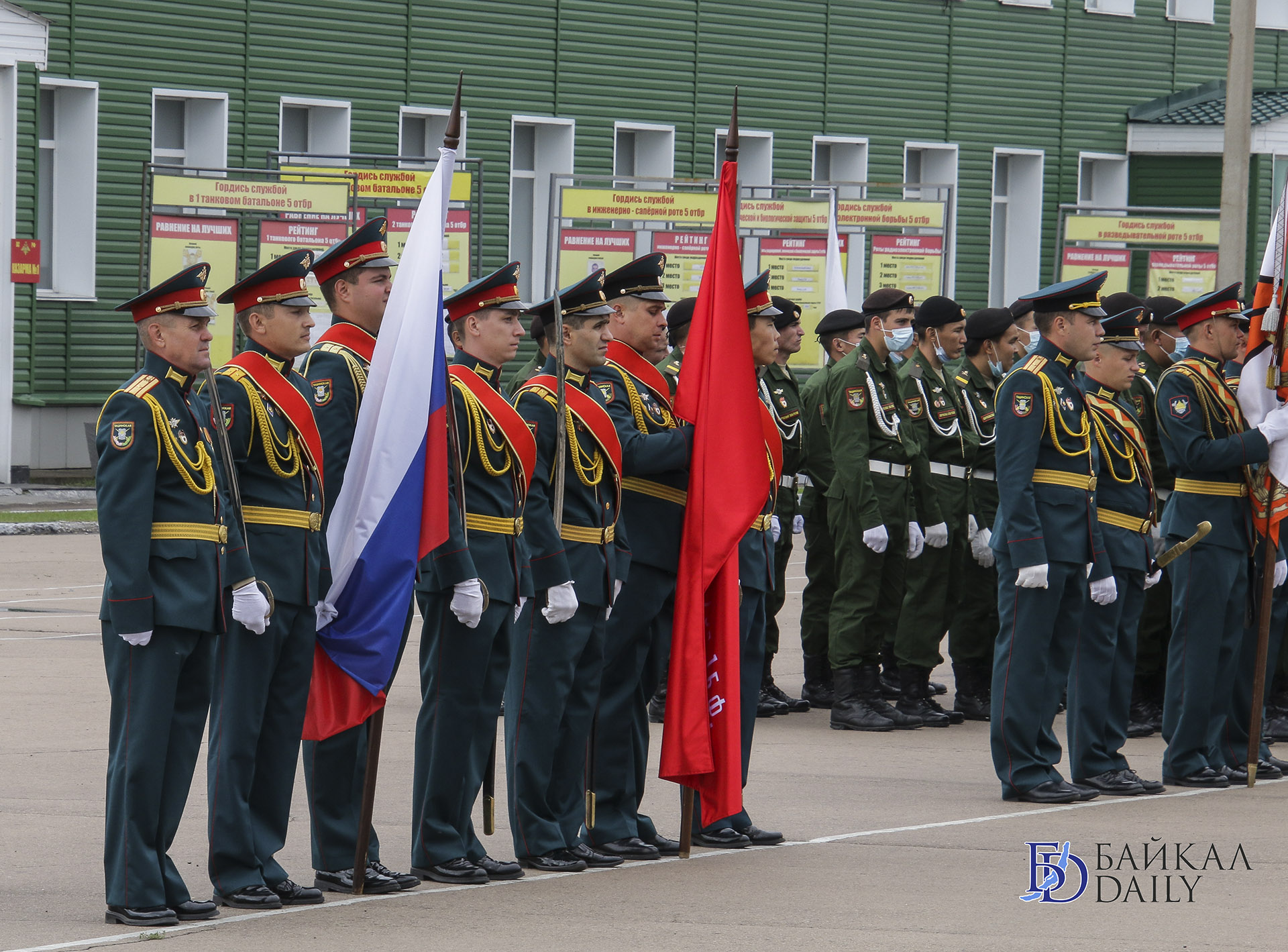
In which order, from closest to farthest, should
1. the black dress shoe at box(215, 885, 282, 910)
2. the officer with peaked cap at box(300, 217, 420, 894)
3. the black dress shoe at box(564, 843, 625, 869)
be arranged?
1. the black dress shoe at box(215, 885, 282, 910)
2. the officer with peaked cap at box(300, 217, 420, 894)
3. the black dress shoe at box(564, 843, 625, 869)

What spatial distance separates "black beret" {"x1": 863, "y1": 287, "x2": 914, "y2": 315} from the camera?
37.2 ft

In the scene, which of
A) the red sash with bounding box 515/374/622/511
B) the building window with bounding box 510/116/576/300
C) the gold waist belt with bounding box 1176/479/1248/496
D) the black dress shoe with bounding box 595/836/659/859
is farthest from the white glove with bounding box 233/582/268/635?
the building window with bounding box 510/116/576/300

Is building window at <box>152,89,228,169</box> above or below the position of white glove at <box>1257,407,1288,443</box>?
above

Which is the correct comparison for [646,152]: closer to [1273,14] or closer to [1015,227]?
[1015,227]

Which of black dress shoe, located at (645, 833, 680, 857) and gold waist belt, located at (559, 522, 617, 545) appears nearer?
gold waist belt, located at (559, 522, 617, 545)

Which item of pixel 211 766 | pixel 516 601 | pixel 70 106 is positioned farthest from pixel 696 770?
pixel 70 106

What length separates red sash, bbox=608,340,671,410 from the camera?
793cm

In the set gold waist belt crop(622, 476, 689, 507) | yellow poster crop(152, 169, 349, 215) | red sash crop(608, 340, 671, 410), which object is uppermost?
yellow poster crop(152, 169, 349, 215)

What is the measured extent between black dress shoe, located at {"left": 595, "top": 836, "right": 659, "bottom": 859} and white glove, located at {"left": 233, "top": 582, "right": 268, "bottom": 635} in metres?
1.74

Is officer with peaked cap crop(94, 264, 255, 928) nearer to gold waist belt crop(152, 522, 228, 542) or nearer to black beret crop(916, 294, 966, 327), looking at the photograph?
gold waist belt crop(152, 522, 228, 542)

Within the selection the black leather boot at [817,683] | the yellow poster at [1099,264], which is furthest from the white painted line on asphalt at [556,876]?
the yellow poster at [1099,264]

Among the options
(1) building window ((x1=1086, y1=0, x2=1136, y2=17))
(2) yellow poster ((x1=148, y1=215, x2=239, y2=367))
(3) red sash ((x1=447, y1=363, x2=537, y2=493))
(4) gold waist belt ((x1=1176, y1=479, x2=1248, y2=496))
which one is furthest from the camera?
(1) building window ((x1=1086, y1=0, x2=1136, y2=17))

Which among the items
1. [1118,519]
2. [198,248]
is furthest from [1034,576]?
[198,248]

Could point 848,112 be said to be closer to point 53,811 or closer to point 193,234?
point 193,234
